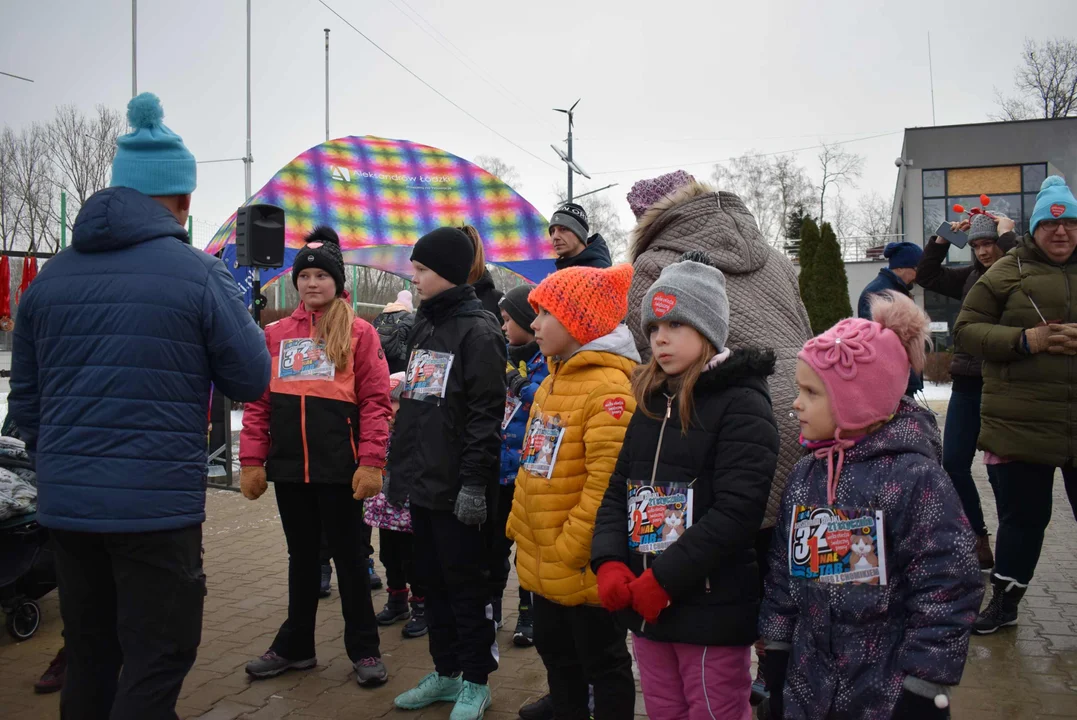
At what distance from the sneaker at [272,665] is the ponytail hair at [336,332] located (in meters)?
1.41

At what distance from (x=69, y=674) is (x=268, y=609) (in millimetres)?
2427

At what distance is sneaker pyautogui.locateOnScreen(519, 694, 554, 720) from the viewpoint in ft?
12.0

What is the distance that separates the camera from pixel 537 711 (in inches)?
144

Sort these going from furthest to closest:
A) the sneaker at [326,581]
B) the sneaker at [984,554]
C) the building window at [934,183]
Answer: the building window at [934,183] < the sneaker at [326,581] < the sneaker at [984,554]

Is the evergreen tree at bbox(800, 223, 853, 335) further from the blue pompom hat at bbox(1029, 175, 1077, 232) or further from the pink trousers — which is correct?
the pink trousers

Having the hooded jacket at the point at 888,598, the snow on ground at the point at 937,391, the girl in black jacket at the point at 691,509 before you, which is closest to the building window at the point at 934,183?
the snow on ground at the point at 937,391

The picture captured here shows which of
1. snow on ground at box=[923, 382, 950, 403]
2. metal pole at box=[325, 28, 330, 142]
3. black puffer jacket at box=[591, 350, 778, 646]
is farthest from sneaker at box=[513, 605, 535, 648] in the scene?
metal pole at box=[325, 28, 330, 142]

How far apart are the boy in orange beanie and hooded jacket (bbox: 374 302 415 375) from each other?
8.81 feet

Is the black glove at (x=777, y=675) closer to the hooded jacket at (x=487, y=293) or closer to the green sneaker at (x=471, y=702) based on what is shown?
the green sneaker at (x=471, y=702)

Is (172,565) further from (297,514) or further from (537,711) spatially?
(537,711)

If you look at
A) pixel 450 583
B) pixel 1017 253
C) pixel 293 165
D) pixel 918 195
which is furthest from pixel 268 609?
pixel 918 195

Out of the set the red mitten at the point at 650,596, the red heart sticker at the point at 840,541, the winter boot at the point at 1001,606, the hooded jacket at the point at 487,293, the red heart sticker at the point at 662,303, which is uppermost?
the hooded jacket at the point at 487,293

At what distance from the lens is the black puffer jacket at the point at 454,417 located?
3.67 metres

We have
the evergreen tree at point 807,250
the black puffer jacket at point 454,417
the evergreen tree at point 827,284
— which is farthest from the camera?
the evergreen tree at point 807,250
